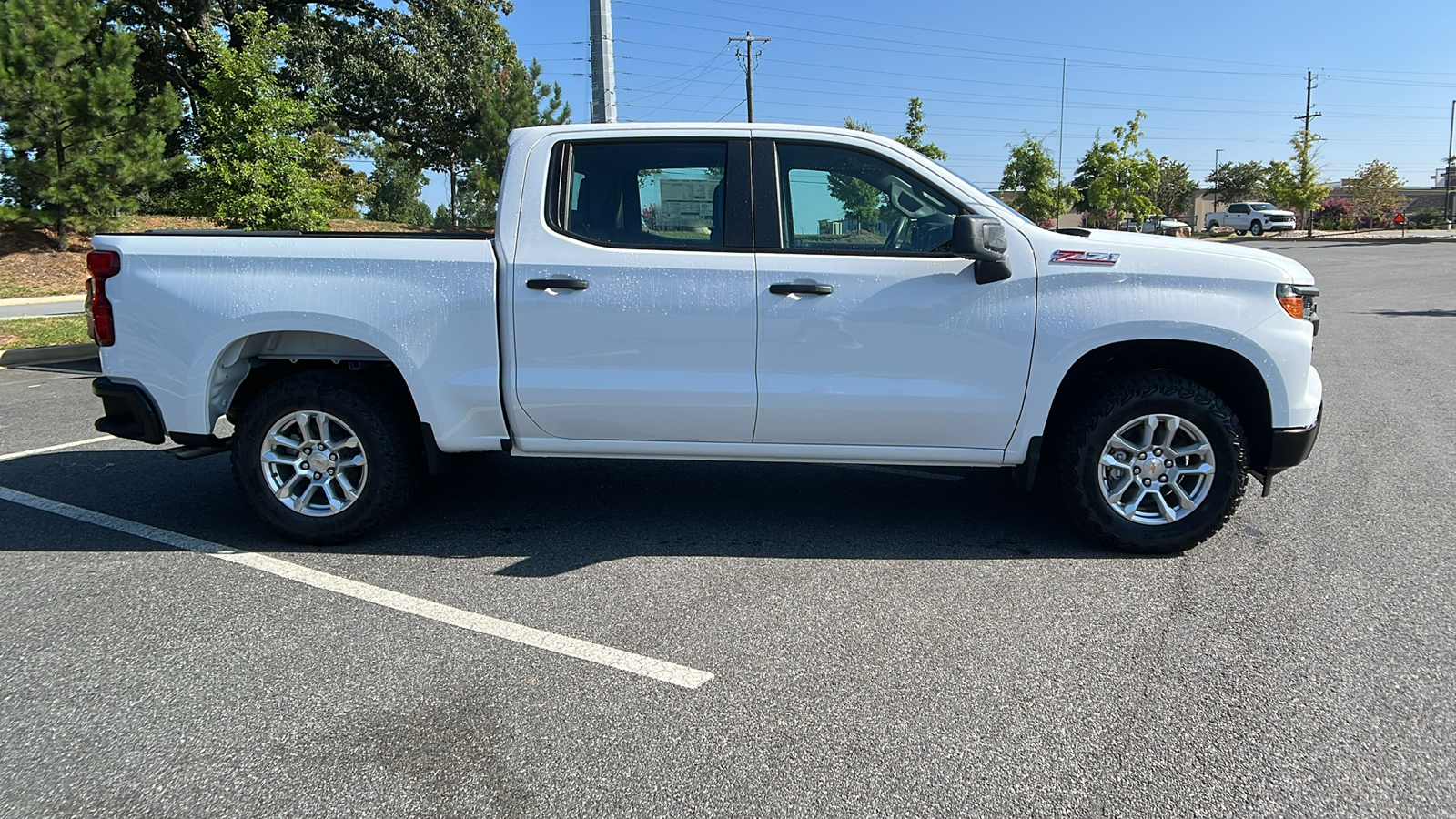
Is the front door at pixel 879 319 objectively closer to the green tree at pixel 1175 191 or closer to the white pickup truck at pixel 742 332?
the white pickup truck at pixel 742 332

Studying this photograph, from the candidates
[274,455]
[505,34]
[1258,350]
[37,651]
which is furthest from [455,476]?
[505,34]

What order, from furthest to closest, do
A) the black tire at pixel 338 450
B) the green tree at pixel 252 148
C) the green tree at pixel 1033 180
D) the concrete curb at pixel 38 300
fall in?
the green tree at pixel 1033 180
the concrete curb at pixel 38 300
the green tree at pixel 252 148
the black tire at pixel 338 450

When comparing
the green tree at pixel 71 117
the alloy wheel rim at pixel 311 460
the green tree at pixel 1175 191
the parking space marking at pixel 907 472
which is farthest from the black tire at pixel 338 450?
the green tree at pixel 1175 191

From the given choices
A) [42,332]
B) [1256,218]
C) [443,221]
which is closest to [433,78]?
[42,332]

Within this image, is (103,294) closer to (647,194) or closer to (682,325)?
(647,194)

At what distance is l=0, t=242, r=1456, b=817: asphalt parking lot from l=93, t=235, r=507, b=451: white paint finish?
33.5 inches

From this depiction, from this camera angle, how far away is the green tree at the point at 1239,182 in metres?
71.1

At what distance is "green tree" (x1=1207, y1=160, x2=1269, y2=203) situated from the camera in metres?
71.1

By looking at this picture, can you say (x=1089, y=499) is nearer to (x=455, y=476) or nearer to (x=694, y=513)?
(x=694, y=513)

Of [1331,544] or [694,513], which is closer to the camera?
[1331,544]

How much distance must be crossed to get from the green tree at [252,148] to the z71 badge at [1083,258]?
13262 mm

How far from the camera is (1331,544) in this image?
4.55 metres

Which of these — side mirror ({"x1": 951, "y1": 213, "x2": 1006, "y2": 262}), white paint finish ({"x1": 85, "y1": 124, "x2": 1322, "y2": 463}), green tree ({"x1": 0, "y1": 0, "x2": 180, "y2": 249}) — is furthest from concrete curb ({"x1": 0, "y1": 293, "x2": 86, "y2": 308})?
side mirror ({"x1": 951, "y1": 213, "x2": 1006, "y2": 262})

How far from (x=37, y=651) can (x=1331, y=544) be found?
5620 mm
